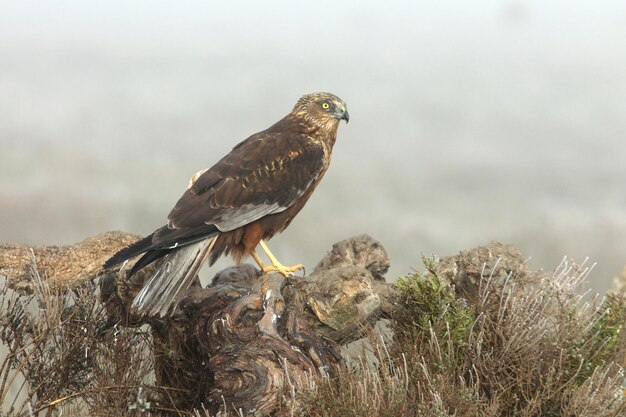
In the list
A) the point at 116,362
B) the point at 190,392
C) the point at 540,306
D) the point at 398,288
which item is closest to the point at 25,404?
the point at 116,362

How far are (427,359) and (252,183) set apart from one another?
7.01 ft

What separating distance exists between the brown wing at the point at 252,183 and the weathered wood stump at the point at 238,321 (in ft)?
2.07

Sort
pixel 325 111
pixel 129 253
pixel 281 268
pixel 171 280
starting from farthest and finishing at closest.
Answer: pixel 325 111
pixel 281 268
pixel 171 280
pixel 129 253

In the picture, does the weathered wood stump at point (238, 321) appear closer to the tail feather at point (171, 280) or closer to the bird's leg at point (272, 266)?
the bird's leg at point (272, 266)

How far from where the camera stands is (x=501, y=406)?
258 inches

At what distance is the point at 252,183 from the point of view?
7.37 meters

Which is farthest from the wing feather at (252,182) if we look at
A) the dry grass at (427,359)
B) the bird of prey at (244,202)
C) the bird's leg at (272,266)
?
the dry grass at (427,359)

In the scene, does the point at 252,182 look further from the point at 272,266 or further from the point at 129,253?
the point at 129,253

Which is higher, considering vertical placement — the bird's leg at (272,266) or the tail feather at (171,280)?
the bird's leg at (272,266)

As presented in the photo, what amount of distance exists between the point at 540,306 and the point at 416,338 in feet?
3.96

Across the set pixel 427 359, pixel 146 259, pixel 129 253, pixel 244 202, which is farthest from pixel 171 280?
pixel 427 359

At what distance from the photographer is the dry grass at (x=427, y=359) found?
615 centimetres

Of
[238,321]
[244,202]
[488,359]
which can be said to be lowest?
[488,359]

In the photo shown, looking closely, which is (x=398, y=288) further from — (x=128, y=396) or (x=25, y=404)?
(x=25, y=404)
